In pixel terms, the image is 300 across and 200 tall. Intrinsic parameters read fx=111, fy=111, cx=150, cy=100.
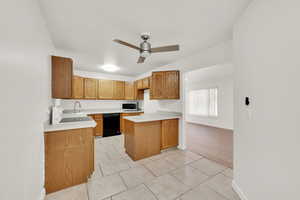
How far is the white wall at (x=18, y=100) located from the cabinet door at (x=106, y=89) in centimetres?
327

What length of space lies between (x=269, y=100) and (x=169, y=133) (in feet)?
7.27

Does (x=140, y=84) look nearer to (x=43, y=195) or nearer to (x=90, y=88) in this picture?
(x=90, y=88)

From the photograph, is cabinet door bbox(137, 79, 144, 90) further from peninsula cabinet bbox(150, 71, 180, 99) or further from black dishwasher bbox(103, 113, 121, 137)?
black dishwasher bbox(103, 113, 121, 137)

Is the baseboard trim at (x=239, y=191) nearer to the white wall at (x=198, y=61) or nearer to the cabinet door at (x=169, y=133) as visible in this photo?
the cabinet door at (x=169, y=133)

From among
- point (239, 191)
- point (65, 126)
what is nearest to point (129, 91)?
point (65, 126)

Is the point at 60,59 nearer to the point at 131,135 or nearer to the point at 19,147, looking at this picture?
the point at 19,147

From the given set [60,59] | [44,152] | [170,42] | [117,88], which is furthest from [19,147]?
[117,88]

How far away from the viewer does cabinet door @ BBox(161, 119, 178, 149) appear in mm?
2895

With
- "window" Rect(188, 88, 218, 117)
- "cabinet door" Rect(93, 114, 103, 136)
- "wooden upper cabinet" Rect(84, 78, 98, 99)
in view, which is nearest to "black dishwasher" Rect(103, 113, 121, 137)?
"cabinet door" Rect(93, 114, 103, 136)

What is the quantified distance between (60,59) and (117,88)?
2778mm

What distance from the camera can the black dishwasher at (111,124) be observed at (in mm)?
4206

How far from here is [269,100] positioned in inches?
43.3

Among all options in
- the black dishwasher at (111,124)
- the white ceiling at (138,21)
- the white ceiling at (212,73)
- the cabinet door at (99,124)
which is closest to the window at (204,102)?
the white ceiling at (212,73)

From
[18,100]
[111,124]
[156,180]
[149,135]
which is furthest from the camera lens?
[111,124]
